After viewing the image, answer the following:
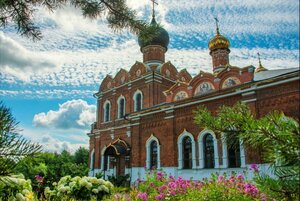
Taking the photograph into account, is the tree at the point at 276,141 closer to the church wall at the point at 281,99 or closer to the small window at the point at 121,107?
the church wall at the point at 281,99

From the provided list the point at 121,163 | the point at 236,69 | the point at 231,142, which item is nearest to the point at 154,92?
the point at 121,163

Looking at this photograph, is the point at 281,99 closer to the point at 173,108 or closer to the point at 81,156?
the point at 173,108

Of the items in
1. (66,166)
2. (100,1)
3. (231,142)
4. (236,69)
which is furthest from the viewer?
(236,69)

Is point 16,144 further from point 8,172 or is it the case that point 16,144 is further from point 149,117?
point 149,117

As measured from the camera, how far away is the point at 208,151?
12.8 meters

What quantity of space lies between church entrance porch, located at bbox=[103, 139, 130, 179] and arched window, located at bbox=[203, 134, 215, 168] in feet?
20.6

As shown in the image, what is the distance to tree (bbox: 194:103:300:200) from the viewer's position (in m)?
1.13

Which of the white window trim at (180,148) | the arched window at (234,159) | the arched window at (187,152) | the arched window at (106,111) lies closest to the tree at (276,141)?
the arched window at (234,159)

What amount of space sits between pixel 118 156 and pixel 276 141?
58.5ft

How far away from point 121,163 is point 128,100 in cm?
506

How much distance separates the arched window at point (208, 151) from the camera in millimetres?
→ 12570

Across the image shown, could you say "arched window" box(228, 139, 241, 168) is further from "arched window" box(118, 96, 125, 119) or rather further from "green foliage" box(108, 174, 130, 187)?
"arched window" box(118, 96, 125, 119)

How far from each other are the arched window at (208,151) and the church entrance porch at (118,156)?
6.28 m

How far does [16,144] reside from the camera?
1.28 metres
